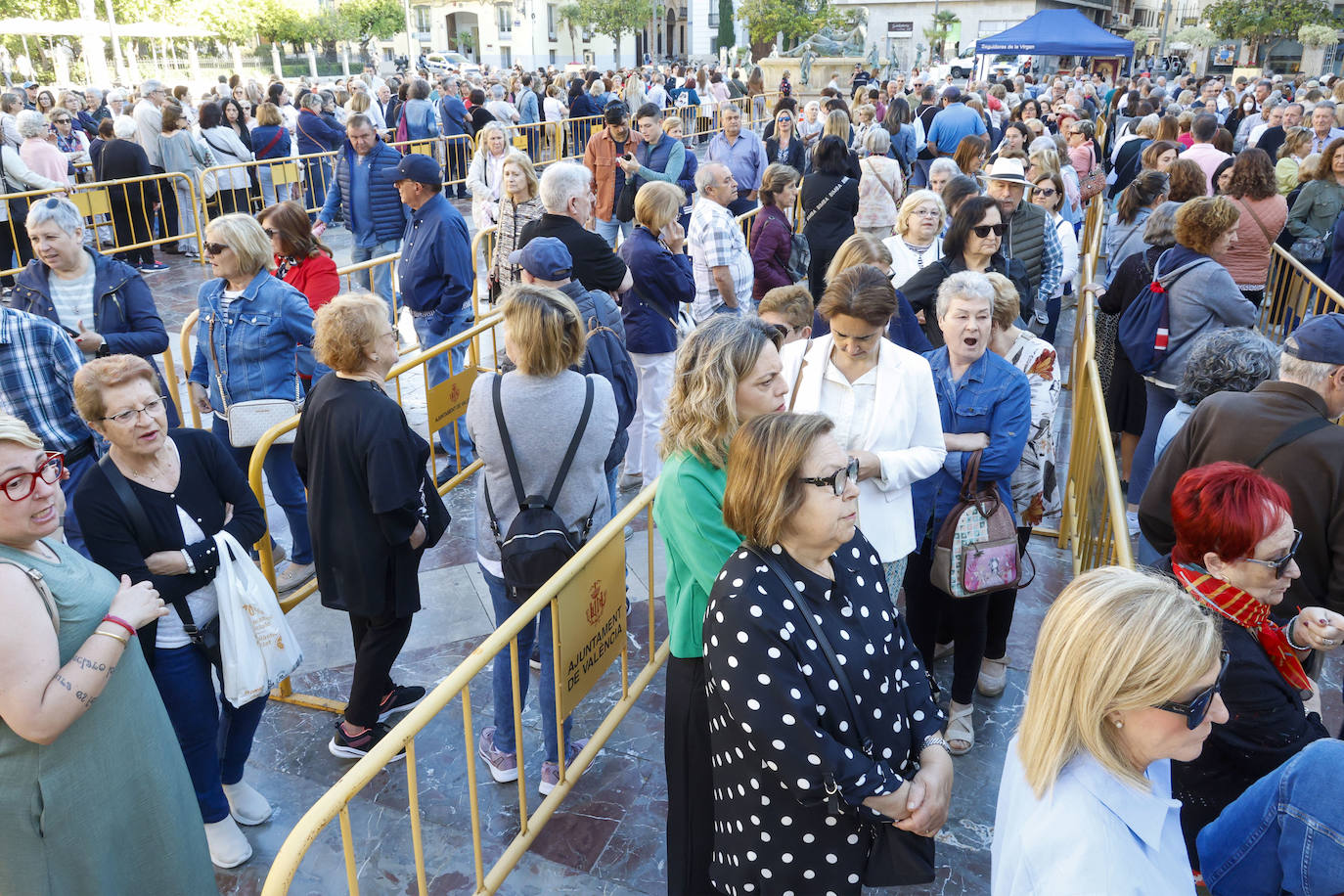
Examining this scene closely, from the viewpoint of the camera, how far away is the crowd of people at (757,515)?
1940 millimetres

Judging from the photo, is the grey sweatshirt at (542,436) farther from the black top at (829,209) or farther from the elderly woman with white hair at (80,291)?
the black top at (829,209)

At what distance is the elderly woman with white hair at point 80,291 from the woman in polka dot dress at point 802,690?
11.3 ft

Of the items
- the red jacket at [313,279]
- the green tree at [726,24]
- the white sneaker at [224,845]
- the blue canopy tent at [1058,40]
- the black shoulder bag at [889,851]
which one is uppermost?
the green tree at [726,24]

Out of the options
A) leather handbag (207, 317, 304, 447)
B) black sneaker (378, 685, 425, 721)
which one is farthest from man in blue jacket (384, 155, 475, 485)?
black sneaker (378, 685, 425, 721)

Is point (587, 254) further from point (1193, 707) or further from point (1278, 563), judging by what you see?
point (1193, 707)

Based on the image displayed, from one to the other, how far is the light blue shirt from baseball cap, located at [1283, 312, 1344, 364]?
1.95 meters

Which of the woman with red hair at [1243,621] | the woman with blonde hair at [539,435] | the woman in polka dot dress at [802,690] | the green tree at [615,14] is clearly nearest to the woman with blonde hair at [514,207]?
the woman with blonde hair at [539,435]

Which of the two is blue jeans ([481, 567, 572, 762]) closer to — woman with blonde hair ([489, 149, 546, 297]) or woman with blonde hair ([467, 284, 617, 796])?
woman with blonde hair ([467, 284, 617, 796])

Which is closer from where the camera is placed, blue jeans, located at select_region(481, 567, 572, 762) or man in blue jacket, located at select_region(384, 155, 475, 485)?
blue jeans, located at select_region(481, 567, 572, 762)

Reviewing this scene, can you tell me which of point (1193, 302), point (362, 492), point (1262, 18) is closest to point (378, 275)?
point (362, 492)

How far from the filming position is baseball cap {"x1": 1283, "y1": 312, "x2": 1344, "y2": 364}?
3045 millimetres

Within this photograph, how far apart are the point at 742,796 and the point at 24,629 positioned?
173 cm

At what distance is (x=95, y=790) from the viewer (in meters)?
2.43

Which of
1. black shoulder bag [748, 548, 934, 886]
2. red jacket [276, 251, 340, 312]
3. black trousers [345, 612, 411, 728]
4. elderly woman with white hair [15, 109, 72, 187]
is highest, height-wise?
elderly woman with white hair [15, 109, 72, 187]
